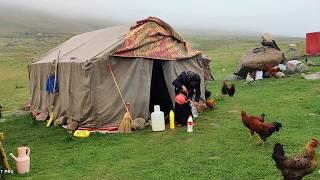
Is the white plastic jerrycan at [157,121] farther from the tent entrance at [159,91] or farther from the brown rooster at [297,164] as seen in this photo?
the brown rooster at [297,164]

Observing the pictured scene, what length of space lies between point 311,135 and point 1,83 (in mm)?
30244

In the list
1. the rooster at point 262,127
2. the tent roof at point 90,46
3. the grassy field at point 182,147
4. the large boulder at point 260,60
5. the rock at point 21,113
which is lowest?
the rock at point 21,113

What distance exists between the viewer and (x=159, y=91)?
1689cm

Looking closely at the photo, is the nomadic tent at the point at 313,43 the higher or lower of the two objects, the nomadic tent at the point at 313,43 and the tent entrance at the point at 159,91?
the higher

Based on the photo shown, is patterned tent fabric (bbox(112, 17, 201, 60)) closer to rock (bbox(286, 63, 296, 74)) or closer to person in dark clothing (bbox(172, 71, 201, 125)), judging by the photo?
person in dark clothing (bbox(172, 71, 201, 125))

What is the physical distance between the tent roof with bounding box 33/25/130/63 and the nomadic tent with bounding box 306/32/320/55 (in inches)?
619

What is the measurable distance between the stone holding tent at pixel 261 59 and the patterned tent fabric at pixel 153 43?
7.72 meters

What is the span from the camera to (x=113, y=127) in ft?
46.9

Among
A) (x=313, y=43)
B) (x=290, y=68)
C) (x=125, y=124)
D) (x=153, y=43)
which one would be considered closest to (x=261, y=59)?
(x=290, y=68)

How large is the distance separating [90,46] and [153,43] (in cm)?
250

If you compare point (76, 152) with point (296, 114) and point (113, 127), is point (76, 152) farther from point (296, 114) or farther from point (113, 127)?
point (296, 114)

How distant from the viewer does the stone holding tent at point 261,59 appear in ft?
77.2

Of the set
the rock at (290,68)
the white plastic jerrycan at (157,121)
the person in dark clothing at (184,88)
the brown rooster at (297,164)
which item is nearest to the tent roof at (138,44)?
the person in dark clothing at (184,88)

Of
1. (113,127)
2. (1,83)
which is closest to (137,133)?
(113,127)
